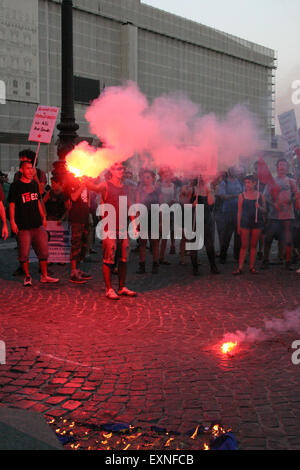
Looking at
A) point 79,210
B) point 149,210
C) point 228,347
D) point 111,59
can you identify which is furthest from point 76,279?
point 111,59

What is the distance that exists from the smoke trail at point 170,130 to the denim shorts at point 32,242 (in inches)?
67.8

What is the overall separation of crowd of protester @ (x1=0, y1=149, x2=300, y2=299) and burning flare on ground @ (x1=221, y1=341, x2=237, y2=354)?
2.62 metres

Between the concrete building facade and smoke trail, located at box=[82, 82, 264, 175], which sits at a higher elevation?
the concrete building facade

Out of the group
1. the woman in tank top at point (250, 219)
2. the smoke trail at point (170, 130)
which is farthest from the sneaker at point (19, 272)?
the woman in tank top at point (250, 219)

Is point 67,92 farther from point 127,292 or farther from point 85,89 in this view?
point 85,89

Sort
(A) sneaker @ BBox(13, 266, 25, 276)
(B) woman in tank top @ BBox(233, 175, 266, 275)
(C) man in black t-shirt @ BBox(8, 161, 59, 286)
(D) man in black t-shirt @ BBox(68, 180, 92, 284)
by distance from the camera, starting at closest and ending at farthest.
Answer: (C) man in black t-shirt @ BBox(8, 161, 59, 286)
(D) man in black t-shirt @ BBox(68, 180, 92, 284)
(A) sneaker @ BBox(13, 266, 25, 276)
(B) woman in tank top @ BBox(233, 175, 266, 275)

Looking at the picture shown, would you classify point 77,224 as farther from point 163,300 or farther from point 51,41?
point 51,41

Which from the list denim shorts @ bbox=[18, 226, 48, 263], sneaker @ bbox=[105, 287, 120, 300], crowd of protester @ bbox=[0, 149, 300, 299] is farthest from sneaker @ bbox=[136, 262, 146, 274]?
sneaker @ bbox=[105, 287, 120, 300]

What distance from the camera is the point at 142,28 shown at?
5078cm

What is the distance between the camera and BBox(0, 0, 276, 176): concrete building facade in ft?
139

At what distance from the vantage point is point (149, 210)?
34.4 feet

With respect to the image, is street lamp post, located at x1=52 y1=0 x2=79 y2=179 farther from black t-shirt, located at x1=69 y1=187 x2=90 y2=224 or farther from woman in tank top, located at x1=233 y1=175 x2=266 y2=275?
woman in tank top, located at x1=233 y1=175 x2=266 y2=275

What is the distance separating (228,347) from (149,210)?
18.3 feet
